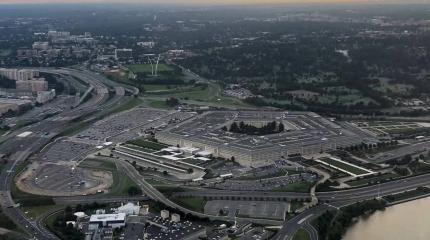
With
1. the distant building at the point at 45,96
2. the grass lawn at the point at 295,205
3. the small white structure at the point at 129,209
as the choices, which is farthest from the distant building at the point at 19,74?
the grass lawn at the point at 295,205

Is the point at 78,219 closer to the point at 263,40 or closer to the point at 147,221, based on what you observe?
the point at 147,221

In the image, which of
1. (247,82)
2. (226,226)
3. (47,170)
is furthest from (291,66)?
(226,226)

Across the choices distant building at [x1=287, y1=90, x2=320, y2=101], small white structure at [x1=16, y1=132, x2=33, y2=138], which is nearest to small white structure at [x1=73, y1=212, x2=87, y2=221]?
small white structure at [x1=16, y1=132, x2=33, y2=138]

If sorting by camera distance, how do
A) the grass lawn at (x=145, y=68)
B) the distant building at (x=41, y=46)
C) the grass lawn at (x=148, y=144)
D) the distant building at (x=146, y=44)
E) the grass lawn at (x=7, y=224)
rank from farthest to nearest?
the distant building at (x=146, y=44), the distant building at (x=41, y=46), the grass lawn at (x=145, y=68), the grass lawn at (x=148, y=144), the grass lawn at (x=7, y=224)

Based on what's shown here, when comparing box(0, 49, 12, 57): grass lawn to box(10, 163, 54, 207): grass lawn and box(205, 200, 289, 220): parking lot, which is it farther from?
box(205, 200, 289, 220): parking lot

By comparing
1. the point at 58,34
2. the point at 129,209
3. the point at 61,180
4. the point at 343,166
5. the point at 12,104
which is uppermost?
the point at 343,166

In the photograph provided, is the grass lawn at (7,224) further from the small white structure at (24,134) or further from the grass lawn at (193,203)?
the small white structure at (24,134)

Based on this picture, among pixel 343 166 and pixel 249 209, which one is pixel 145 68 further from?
pixel 249 209

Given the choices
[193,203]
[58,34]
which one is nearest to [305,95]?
[193,203]
